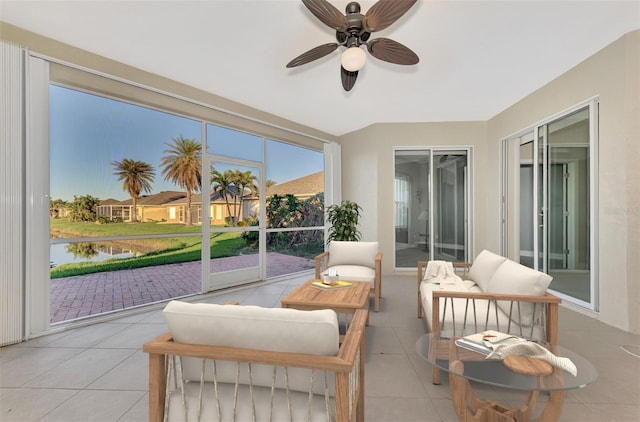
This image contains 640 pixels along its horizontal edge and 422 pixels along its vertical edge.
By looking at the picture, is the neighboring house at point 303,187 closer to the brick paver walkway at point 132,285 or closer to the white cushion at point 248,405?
the brick paver walkway at point 132,285

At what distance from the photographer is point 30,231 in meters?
2.84

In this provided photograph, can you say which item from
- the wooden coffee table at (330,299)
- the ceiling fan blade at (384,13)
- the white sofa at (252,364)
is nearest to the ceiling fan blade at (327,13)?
the ceiling fan blade at (384,13)

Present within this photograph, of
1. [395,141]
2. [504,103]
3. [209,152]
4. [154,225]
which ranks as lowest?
[154,225]

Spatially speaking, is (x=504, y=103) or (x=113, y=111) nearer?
(x=113, y=111)

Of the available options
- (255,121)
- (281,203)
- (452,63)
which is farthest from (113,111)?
(452,63)

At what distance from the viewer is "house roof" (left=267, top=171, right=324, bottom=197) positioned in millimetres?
6031

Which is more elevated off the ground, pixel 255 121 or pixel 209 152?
pixel 255 121

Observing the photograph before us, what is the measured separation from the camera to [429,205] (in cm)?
591

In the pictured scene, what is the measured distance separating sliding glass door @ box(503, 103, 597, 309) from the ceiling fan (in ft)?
8.94

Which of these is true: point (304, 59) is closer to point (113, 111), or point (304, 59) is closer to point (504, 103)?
point (113, 111)

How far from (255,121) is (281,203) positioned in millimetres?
1697

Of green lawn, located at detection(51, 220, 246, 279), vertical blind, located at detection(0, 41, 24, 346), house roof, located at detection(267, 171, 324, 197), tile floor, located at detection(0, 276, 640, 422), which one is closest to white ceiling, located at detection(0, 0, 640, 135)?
vertical blind, located at detection(0, 41, 24, 346)

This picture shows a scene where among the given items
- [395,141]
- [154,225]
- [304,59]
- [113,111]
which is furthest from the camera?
[395,141]

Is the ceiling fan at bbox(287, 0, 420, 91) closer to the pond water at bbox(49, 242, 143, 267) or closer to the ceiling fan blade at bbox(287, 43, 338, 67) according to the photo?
the ceiling fan blade at bbox(287, 43, 338, 67)
